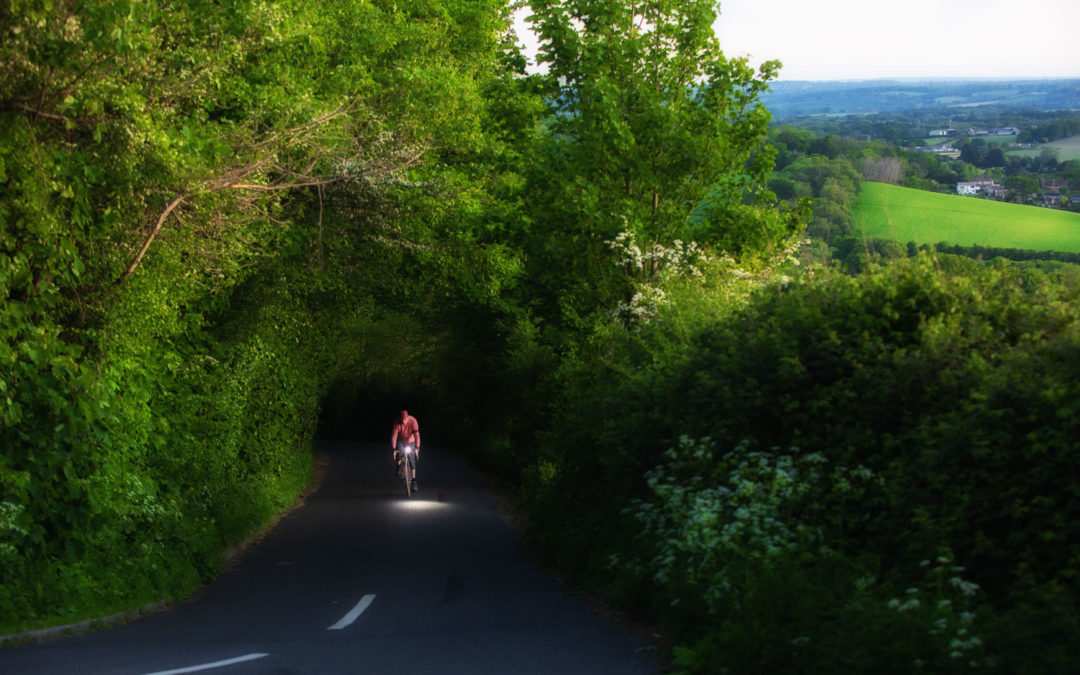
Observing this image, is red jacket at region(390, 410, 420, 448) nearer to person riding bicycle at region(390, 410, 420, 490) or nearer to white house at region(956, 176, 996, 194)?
person riding bicycle at region(390, 410, 420, 490)

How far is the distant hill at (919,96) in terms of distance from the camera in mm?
31525

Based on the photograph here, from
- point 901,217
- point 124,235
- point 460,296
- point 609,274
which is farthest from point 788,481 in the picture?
point 460,296

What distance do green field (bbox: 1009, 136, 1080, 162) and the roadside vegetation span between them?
301 centimetres

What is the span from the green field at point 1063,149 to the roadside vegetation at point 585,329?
3.01 m

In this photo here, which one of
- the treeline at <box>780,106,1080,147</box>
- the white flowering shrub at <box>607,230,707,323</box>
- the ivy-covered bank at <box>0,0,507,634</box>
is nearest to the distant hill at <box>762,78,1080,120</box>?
the treeline at <box>780,106,1080,147</box>

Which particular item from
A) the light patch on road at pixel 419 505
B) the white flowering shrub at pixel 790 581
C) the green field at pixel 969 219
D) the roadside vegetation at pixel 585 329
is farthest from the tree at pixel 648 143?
the white flowering shrub at pixel 790 581

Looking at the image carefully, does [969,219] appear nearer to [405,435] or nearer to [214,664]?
[405,435]

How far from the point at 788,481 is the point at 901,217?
38.9 feet

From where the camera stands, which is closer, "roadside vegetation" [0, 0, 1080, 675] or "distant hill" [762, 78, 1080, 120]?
"roadside vegetation" [0, 0, 1080, 675]

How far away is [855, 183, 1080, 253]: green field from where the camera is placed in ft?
63.4

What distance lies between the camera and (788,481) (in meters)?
9.68

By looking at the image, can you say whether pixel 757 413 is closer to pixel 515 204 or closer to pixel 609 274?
pixel 609 274

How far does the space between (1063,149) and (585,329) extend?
1139 centimetres

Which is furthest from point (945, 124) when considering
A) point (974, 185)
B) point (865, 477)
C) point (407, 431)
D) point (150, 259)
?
point (865, 477)
